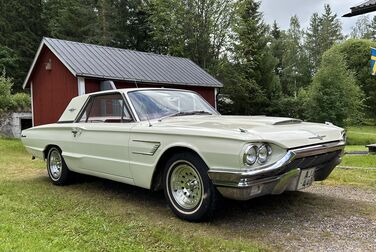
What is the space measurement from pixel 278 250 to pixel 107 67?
11.8 metres

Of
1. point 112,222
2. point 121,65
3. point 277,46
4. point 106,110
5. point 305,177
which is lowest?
point 112,222

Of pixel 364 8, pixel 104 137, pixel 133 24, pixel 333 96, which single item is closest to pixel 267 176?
pixel 104 137

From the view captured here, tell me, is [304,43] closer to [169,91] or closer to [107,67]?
[107,67]

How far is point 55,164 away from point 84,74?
674 centimetres

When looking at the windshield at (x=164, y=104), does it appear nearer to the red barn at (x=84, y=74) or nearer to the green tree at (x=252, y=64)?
the red barn at (x=84, y=74)

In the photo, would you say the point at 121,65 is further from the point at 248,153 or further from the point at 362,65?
the point at 362,65

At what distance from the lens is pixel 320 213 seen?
4.46 metres

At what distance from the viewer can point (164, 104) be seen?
5.16 m

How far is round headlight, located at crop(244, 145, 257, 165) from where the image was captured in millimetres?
3588

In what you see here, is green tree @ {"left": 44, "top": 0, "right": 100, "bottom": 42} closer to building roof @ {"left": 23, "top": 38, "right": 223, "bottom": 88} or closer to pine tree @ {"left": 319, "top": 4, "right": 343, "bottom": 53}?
building roof @ {"left": 23, "top": 38, "right": 223, "bottom": 88}

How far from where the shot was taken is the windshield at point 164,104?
498 centimetres

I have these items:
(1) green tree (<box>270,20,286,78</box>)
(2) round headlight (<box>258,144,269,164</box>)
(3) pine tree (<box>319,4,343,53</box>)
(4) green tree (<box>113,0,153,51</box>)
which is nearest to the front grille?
(2) round headlight (<box>258,144,269,164</box>)

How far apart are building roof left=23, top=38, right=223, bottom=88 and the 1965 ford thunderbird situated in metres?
7.56

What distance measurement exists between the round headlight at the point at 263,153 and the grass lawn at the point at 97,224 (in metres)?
0.78
